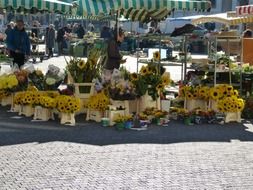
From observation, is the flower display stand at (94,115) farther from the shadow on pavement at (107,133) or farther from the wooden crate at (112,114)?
the wooden crate at (112,114)

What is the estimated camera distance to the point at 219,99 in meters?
10.2

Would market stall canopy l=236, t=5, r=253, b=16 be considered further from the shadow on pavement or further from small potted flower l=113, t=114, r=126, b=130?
small potted flower l=113, t=114, r=126, b=130

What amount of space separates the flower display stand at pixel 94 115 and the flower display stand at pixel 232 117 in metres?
2.36

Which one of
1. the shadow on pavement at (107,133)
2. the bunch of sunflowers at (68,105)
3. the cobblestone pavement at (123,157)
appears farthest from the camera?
the bunch of sunflowers at (68,105)

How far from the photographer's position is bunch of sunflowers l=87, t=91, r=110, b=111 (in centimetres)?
971

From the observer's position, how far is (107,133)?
28.9 ft

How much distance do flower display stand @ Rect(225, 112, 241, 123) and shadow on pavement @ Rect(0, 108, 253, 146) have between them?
0.17 meters

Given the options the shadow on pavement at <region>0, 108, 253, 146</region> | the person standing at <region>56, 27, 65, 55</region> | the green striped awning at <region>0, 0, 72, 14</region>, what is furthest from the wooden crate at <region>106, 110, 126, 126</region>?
the person standing at <region>56, 27, 65, 55</region>

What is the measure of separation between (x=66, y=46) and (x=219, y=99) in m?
20.3

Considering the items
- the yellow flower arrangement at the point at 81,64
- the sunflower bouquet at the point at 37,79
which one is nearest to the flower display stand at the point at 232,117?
the yellow flower arrangement at the point at 81,64

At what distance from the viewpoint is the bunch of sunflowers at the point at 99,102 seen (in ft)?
31.9

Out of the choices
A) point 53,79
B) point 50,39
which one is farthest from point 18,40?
point 50,39

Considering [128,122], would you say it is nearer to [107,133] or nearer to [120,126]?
[120,126]

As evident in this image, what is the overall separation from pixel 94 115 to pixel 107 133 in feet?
3.87
